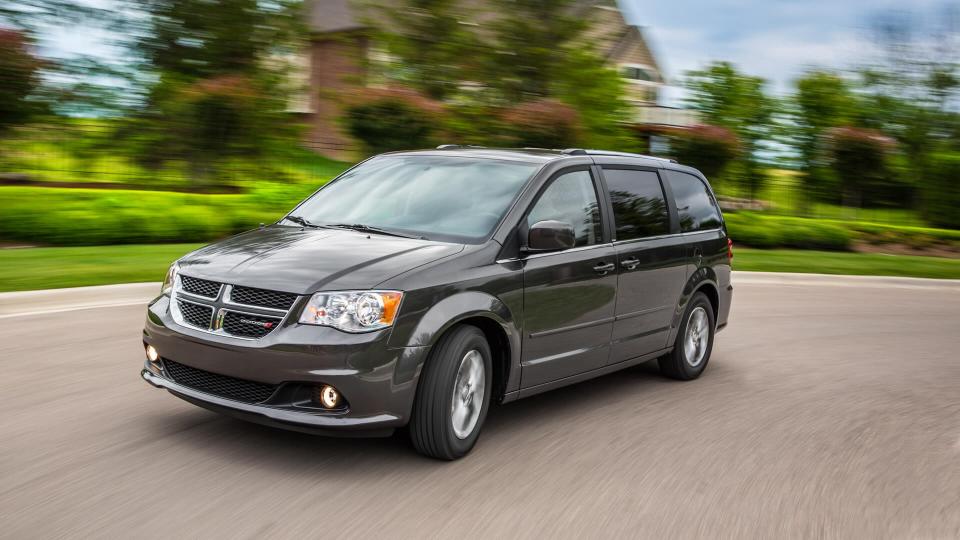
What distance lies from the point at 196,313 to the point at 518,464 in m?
1.91

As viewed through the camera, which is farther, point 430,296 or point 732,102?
point 732,102

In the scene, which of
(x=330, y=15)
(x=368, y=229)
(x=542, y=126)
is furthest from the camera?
(x=330, y=15)

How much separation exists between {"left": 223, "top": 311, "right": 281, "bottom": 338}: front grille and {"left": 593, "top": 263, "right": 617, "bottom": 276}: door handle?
7.70 feet

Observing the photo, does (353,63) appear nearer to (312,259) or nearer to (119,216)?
(119,216)

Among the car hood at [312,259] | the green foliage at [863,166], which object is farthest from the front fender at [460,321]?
the green foliage at [863,166]

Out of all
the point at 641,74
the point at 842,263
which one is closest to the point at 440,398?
the point at 842,263

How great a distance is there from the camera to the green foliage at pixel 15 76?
53.7ft

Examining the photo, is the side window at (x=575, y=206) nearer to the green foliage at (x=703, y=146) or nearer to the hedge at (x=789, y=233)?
the hedge at (x=789, y=233)

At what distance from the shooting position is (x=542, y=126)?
68.3ft

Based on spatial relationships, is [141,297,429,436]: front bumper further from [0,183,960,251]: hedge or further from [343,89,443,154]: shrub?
[343,89,443,154]: shrub

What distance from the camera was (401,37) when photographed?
24.0 meters

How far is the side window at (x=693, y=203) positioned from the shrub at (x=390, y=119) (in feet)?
40.9

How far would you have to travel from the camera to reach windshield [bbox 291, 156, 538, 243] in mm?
6012

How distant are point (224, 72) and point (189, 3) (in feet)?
5.33
